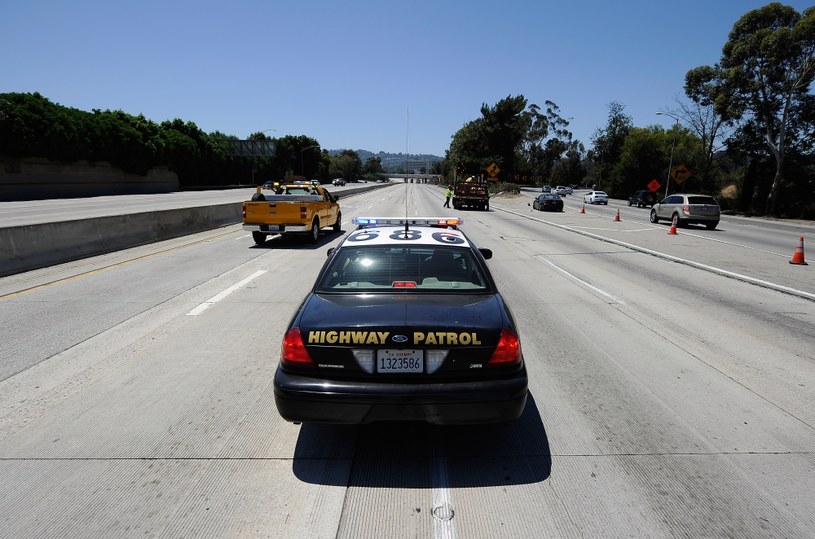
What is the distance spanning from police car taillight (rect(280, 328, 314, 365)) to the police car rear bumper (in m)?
0.12

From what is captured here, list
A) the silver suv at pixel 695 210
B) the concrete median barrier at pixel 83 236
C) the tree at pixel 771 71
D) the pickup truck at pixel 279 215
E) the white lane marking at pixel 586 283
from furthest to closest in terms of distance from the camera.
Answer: the tree at pixel 771 71, the silver suv at pixel 695 210, the pickup truck at pixel 279 215, the concrete median barrier at pixel 83 236, the white lane marking at pixel 586 283

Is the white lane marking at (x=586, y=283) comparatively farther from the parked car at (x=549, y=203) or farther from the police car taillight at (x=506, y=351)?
the parked car at (x=549, y=203)

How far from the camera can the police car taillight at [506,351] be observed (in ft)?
11.6

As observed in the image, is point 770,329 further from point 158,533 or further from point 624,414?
point 158,533

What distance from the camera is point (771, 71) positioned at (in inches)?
1470

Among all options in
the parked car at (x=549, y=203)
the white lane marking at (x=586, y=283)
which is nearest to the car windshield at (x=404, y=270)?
the white lane marking at (x=586, y=283)

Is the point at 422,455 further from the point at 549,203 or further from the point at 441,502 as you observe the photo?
the point at 549,203

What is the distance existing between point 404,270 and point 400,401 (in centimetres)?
145

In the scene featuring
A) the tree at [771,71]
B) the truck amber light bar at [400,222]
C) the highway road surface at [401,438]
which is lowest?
the highway road surface at [401,438]

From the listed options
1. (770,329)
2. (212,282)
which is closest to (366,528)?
(770,329)

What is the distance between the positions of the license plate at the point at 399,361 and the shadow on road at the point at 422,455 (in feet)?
2.35

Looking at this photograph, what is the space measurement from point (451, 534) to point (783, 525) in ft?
6.23

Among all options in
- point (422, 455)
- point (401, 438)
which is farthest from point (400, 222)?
point (422, 455)

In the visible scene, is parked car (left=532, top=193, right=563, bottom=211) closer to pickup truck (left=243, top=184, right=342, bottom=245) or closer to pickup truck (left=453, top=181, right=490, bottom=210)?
pickup truck (left=453, top=181, right=490, bottom=210)
